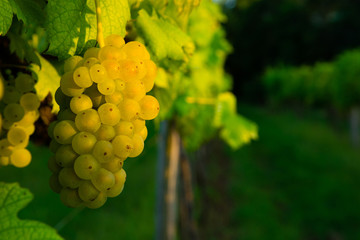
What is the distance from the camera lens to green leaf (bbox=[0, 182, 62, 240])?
0.84 meters

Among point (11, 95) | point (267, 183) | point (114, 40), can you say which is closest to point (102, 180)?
point (114, 40)

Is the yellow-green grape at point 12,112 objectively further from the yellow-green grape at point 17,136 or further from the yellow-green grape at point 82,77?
the yellow-green grape at point 82,77

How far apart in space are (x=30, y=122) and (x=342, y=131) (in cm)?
2172

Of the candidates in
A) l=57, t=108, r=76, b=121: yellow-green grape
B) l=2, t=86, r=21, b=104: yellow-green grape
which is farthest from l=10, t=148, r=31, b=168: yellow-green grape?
l=57, t=108, r=76, b=121: yellow-green grape

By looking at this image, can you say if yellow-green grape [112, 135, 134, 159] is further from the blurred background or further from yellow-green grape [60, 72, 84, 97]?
the blurred background

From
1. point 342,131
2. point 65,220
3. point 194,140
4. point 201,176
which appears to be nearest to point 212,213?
point 201,176

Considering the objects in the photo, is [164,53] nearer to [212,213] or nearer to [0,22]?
[0,22]

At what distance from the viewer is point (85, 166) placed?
672 millimetres

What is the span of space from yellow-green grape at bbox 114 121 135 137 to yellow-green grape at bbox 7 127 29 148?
0.94ft

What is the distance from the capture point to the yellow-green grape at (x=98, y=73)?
68cm

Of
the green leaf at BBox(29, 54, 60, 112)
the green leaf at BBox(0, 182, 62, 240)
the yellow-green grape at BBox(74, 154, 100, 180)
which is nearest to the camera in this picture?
the yellow-green grape at BBox(74, 154, 100, 180)

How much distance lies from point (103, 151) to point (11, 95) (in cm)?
33

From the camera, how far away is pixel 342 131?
68.6 feet

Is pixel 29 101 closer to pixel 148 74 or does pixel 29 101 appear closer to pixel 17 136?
pixel 17 136
